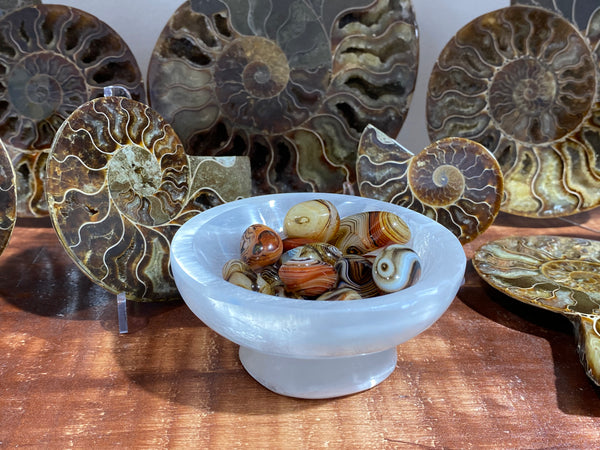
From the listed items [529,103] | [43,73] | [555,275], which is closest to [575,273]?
[555,275]

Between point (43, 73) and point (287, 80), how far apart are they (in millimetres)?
340

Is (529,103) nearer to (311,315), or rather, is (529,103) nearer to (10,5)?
(311,315)

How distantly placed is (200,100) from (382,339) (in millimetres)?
521

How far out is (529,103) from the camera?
776 mm

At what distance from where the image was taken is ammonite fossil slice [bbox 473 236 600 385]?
1.62ft

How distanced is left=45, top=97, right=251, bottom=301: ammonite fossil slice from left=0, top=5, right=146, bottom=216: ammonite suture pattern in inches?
9.3

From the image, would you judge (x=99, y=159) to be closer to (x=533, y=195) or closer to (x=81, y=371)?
(x=81, y=371)

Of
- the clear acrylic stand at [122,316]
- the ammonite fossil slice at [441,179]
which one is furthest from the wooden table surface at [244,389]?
the ammonite fossil slice at [441,179]

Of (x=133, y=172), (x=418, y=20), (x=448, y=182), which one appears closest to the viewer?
(x=133, y=172)

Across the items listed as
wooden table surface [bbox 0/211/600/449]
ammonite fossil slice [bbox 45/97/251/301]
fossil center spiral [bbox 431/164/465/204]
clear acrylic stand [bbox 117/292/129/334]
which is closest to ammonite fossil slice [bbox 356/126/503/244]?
fossil center spiral [bbox 431/164/465/204]

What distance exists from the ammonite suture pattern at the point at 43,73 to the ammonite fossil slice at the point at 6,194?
0.63ft

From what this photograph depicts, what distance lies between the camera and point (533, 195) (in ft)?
2.56

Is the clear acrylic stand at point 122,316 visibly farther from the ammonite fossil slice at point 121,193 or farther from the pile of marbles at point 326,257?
the pile of marbles at point 326,257

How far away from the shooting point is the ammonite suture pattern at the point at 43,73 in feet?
2.44
